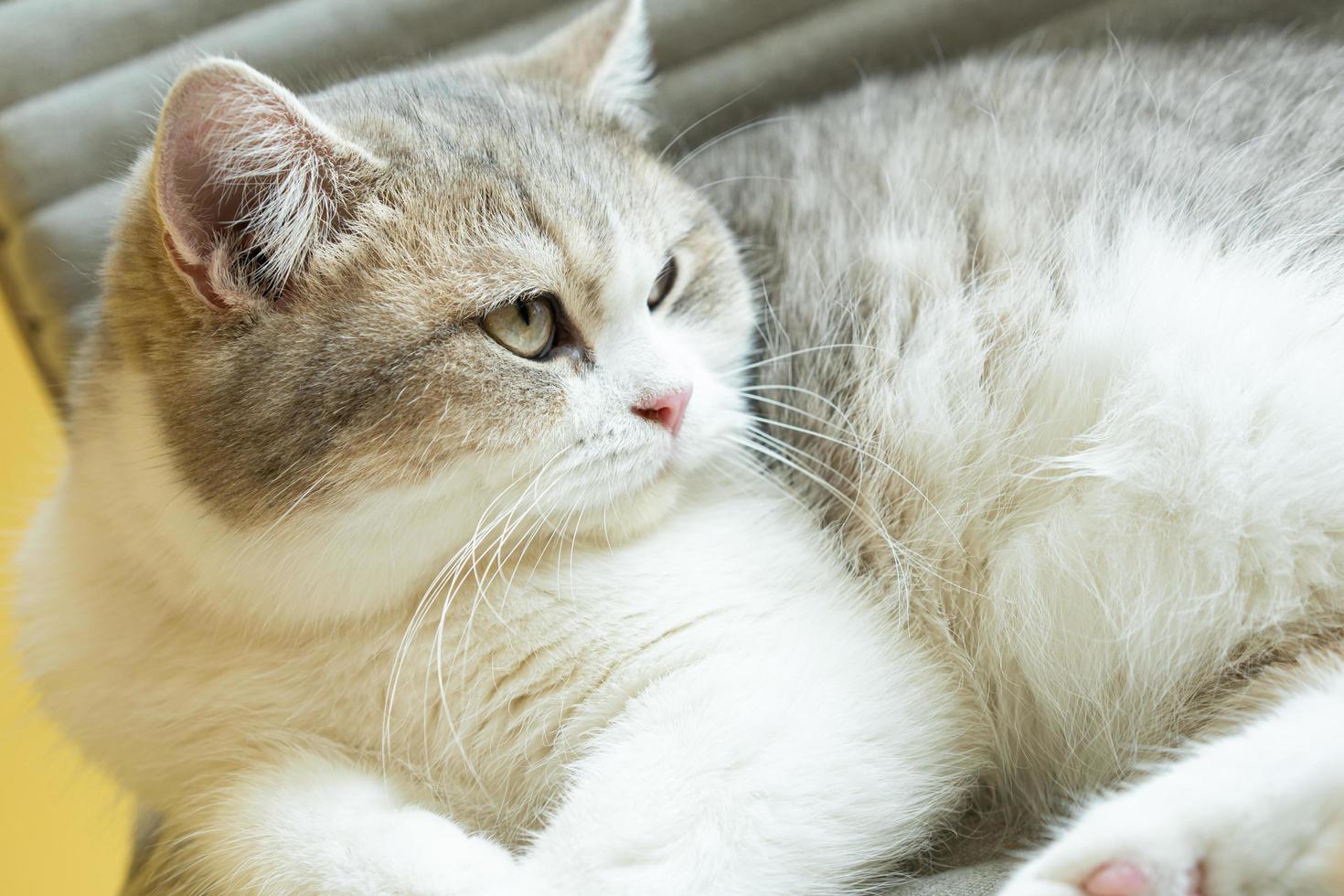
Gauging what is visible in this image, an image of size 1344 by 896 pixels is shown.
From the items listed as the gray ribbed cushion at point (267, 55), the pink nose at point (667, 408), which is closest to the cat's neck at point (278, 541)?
the pink nose at point (667, 408)

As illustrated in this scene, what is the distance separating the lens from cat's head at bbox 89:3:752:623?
92 cm

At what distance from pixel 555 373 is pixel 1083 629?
588mm

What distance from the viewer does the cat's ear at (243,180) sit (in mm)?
872

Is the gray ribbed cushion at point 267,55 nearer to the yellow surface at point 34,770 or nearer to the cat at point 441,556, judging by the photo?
the yellow surface at point 34,770

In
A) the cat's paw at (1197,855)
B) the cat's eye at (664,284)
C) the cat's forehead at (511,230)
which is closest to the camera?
the cat's paw at (1197,855)

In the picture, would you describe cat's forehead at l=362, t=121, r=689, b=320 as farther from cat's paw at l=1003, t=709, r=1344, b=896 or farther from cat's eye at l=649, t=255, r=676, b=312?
cat's paw at l=1003, t=709, r=1344, b=896

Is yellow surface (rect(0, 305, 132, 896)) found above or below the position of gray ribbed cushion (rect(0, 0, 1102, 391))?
below

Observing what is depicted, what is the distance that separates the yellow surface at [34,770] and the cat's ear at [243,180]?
607mm

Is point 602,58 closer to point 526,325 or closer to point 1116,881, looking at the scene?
point 526,325

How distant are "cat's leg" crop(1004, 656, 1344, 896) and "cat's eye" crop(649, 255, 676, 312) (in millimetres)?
676

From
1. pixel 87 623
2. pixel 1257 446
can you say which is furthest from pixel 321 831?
pixel 1257 446

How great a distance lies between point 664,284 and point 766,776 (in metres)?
0.55

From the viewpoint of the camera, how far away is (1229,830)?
77 cm

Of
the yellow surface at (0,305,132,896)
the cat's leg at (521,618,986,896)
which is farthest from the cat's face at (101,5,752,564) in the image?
the yellow surface at (0,305,132,896)
